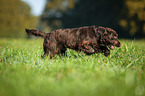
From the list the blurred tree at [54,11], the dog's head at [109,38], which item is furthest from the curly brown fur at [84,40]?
the blurred tree at [54,11]

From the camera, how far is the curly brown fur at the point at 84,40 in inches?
159

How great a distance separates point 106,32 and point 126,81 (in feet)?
7.46

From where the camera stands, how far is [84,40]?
4.04m

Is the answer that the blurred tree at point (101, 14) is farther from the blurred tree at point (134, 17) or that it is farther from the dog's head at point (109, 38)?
the dog's head at point (109, 38)

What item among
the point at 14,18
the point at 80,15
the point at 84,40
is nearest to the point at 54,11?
the point at 80,15

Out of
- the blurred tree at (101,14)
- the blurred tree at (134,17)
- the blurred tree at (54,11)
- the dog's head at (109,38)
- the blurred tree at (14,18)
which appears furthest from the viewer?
the blurred tree at (54,11)

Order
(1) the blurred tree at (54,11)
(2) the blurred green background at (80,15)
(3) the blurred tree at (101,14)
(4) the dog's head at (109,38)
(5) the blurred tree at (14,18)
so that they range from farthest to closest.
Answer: (1) the blurred tree at (54,11), (5) the blurred tree at (14,18), (2) the blurred green background at (80,15), (3) the blurred tree at (101,14), (4) the dog's head at (109,38)

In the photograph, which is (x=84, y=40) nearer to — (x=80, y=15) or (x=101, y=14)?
(x=101, y=14)

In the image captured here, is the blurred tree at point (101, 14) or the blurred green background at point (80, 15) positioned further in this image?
the blurred green background at point (80, 15)

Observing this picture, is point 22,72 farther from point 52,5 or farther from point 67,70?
point 52,5

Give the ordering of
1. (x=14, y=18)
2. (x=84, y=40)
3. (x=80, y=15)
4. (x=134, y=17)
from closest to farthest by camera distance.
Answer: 1. (x=84, y=40)
2. (x=134, y=17)
3. (x=80, y=15)
4. (x=14, y=18)

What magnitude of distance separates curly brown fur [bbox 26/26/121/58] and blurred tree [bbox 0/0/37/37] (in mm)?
24952

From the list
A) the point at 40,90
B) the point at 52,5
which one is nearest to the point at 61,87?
the point at 40,90

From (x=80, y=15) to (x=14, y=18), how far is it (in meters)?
14.3
